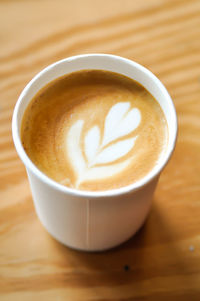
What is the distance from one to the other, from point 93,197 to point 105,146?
0.46 feet

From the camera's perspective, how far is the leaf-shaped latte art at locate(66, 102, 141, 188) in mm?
725

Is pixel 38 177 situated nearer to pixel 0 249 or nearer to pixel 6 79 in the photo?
pixel 0 249

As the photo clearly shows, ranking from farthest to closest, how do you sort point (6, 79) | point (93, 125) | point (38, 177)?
point (6, 79) → point (93, 125) → point (38, 177)

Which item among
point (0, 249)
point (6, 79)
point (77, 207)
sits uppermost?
point (6, 79)

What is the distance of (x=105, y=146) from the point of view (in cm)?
75

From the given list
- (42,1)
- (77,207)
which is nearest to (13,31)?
(42,1)

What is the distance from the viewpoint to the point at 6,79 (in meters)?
1.01

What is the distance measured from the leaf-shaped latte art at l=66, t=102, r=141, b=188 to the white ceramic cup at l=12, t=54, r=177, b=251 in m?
0.05

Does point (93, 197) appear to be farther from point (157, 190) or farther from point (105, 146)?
point (157, 190)

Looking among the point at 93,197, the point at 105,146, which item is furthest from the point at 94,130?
the point at 93,197

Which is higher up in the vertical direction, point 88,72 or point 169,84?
point 88,72

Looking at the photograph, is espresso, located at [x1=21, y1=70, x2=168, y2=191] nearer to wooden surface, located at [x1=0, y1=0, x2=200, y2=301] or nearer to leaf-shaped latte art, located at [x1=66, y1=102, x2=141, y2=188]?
leaf-shaped latte art, located at [x1=66, y1=102, x2=141, y2=188]

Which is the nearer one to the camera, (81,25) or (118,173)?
(118,173)

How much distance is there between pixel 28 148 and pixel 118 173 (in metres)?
0.16
